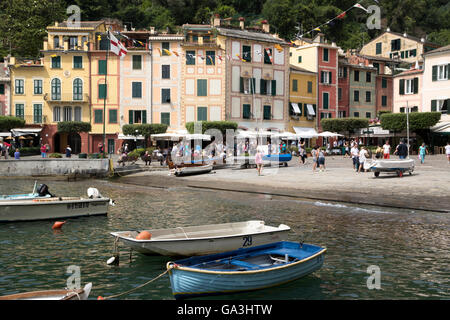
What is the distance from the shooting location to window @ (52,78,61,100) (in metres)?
58.9

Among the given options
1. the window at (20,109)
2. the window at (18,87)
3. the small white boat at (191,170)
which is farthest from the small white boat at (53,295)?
the window at (18,87)

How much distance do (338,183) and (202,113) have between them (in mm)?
32357

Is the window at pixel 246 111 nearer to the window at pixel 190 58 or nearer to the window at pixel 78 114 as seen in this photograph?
the window at pixel 190 58

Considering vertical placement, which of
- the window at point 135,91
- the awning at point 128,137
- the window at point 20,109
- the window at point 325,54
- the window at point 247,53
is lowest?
the awning at point 128,137

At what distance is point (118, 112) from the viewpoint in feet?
195

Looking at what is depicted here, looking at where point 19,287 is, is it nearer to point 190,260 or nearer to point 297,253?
point 190,260

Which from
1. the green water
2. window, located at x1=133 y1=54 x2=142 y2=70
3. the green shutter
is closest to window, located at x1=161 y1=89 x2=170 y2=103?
the green shutter

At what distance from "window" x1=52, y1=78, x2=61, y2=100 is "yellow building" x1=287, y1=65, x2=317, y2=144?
2823 centimetres

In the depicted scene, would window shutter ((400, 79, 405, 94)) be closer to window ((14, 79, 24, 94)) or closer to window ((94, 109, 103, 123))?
window ((94, 109, 103, 123))

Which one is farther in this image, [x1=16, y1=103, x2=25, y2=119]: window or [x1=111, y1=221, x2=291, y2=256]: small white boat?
[x1=16, y1=103, x2=25, y2=119]: window

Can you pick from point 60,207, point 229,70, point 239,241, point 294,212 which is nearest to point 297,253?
point 239,241

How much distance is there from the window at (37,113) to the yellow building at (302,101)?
99.1 ft

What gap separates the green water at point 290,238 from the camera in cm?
1087

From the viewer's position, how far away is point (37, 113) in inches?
2325
